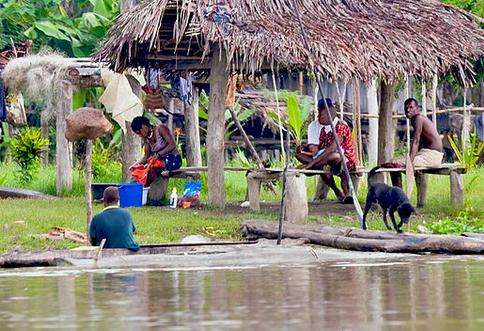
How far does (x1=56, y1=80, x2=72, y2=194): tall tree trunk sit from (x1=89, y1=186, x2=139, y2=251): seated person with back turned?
762 cm

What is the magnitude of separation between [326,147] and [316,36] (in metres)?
1.79

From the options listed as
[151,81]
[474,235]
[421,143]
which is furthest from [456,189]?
[151,81]

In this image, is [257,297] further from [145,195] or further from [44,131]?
[44,131]

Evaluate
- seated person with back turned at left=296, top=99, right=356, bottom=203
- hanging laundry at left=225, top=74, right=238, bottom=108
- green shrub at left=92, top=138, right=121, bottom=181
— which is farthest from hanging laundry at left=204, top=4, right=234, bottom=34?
green shrub at left=92, top=138, right=121, bottom=181

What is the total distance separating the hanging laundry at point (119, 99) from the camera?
67.9 ft

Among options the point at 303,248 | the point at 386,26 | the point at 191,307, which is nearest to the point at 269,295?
the point at 191,307

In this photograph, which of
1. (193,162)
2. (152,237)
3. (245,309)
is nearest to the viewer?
(245,309)

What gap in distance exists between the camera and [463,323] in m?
8.64

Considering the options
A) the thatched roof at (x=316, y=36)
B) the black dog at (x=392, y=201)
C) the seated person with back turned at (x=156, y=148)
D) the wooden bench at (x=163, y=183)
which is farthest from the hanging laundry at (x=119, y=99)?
the black dog at (x=392, y=201)

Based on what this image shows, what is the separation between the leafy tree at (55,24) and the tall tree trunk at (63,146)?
473cm

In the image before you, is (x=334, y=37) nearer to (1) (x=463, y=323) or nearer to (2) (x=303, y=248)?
(2) (x=303, y=248)

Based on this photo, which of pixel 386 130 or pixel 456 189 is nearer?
pixel 456 189

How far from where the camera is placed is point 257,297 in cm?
1043

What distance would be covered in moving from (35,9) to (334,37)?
474 inches
